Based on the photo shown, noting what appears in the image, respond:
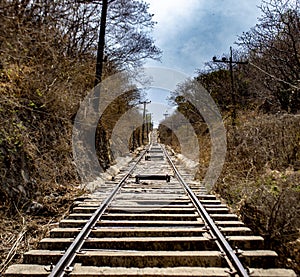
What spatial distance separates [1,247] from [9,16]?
5.28 metres

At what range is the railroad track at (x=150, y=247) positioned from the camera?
353cm

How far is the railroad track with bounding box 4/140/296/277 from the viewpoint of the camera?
11.6ft

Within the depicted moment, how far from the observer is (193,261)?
3811 millimetres

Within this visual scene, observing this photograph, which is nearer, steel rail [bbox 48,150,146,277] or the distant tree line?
steel rail [bbox 48,150,146,277]

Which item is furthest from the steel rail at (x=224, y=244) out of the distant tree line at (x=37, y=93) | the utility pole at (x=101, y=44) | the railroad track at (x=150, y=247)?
the utility pole at (x=101, y=44)

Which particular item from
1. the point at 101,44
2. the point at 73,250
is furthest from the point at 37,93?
the point at 101,44

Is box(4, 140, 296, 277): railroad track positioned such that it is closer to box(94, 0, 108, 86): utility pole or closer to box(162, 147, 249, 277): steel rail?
box(162, 147, 249, 277): steel rail

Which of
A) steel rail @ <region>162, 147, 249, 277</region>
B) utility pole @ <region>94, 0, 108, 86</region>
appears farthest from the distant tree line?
steel rail @ <region>162, 147, 249, 277</region>

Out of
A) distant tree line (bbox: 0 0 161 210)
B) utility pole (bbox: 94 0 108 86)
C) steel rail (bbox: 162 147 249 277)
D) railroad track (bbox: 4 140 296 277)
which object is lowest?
railroad track (bbox: 4 140 296 277)

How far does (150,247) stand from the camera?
14.1 feet

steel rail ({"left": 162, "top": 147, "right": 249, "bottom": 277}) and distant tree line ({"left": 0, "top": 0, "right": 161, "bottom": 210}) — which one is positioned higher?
distant tree line ({"left": 0, "top": 0, "right": 161, "bottom": 210})

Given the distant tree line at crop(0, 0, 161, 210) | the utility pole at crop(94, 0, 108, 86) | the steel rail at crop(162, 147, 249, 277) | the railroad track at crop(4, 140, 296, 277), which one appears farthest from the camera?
the utility pole at crop(94, 0, 108, 86)

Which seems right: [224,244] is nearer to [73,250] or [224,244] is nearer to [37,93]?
[73,250]

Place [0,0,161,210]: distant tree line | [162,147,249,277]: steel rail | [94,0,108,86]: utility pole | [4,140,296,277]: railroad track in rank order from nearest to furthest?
[162,147,249,277]: steel rail → [4,140,296,277]: railroad track → [0,0,161,210]: distant tree line → [94,0,108,86]: utility pole
